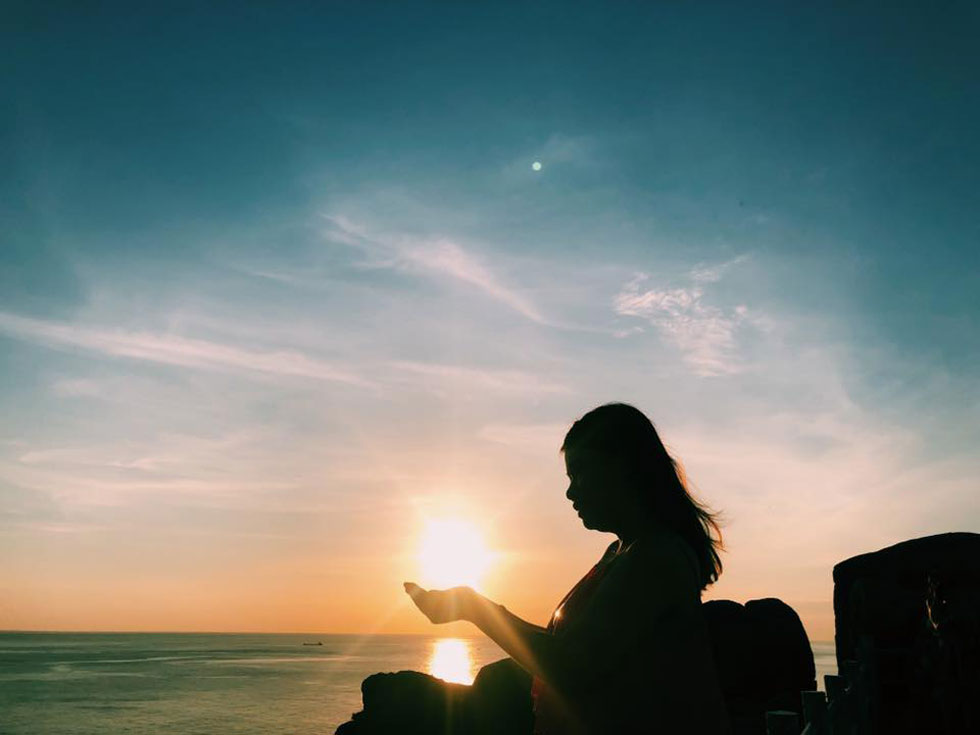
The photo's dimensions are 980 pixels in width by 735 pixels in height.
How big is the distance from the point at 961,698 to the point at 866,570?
17.3 feet

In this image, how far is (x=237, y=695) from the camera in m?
71.5

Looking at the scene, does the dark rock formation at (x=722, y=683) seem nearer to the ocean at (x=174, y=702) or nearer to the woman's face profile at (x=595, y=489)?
the woman's face profile at (x=595, y=489)

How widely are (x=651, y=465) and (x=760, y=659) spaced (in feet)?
46.3

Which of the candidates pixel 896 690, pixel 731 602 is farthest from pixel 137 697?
pixel 896 690

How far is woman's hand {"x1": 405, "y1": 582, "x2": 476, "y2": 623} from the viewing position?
2.07 m

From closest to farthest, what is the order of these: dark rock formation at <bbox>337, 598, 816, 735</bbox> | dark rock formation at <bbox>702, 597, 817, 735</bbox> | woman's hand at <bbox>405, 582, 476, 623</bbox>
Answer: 1. woman's hand at <bbox>405, 582, 476, 623</bbox>
2. dark rock formation at <bbox>702, 597, 817, 735</bbox>
3. dark rock formation at <bbox>337, 598, 816, 735</bbox>

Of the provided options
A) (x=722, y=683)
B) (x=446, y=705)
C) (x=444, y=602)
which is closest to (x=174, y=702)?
(x=446, y=705)

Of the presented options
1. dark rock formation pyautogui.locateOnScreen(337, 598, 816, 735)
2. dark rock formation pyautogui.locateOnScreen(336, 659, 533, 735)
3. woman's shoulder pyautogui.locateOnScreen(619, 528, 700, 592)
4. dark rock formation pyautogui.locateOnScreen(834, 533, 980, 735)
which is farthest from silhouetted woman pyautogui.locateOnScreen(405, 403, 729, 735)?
dark rock formation pyautogui.locateOnScreen(336, 659, 533, 735)

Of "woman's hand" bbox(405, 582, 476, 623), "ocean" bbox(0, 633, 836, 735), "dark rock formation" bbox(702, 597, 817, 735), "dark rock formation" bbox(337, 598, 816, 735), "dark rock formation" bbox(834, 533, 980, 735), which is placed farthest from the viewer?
"ocean" bbox(0, 633, 836, 735)

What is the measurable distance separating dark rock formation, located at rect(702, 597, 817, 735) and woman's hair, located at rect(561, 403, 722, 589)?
12.7 meters

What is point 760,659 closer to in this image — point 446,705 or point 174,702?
point 446,705

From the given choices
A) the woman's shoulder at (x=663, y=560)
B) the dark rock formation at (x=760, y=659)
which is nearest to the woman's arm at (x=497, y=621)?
the woman's shoulder at (x=663, y=560)

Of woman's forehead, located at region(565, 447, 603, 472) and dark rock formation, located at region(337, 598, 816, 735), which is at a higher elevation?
woman's forehead, located at region(565, 447, 603, 472)

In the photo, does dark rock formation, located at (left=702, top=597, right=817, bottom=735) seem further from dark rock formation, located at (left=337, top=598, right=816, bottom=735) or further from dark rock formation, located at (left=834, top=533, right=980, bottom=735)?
dark rock formation, located at (left=834, top=533, right=980, bottom=735)
